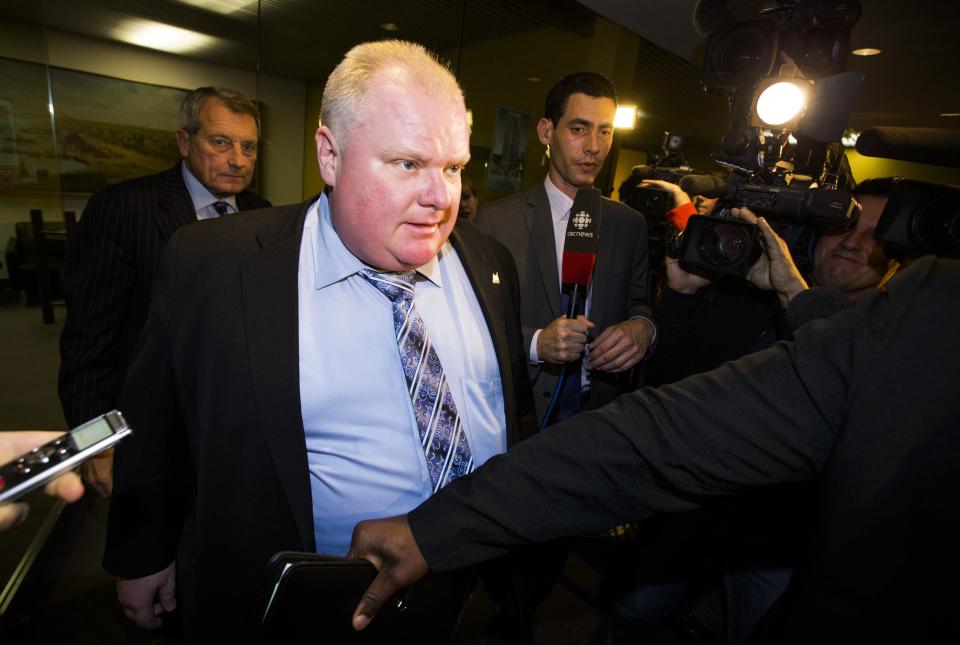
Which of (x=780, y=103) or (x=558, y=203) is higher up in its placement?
(x=780, y=103)

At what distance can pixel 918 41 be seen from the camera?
14.2 ft

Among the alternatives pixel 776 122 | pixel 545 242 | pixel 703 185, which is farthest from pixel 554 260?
pixel 776 122

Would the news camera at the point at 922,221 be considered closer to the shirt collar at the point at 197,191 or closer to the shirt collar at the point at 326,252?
the shirt collar at the point at 326,252

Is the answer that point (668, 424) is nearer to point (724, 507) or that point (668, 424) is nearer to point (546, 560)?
point (724, 507)

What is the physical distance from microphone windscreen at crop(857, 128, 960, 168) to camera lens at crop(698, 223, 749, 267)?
2.19ft

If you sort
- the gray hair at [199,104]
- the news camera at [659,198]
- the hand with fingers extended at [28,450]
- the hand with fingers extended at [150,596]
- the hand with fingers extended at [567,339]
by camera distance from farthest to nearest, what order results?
the gray hair at [199,104], the news camera at [659,198], the hand with fingers extended at [567,339], the hand with fingers extended at [150,596], the hand with fingers extended at [28,450]

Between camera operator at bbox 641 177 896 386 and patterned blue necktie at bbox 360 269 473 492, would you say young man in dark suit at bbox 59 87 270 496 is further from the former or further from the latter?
camera operator at bbox 641 177 896 386

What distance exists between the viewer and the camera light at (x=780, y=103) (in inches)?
61.0

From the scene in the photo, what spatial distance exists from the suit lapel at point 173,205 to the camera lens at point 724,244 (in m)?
1.95

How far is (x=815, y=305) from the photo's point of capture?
1.13 metres

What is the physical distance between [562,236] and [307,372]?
59.8 inches

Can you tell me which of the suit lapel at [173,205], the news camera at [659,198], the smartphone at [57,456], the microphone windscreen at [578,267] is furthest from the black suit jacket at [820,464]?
the suit lapel at [173,205]

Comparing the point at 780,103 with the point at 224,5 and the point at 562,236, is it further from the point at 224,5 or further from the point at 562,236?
the point at 224,5

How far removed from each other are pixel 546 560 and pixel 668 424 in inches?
46.6
